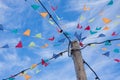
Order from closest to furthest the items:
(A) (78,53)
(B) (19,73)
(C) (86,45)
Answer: (A) (78,53), (C) (86,45), (B) (19,73)

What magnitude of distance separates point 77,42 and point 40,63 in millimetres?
2231

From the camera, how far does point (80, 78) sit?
6.55 meters

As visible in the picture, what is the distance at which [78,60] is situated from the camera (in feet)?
22.6

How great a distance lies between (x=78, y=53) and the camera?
7070mm

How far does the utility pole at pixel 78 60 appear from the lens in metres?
6.62

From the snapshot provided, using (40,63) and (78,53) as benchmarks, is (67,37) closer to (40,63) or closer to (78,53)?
(78,53)

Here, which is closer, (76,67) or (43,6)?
(76,67)

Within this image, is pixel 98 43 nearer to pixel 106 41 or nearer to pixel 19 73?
pixel 106 41

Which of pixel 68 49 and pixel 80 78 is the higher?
pixel 68 49

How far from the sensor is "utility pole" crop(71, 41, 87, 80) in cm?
662

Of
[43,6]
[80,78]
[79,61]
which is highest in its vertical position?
[43,6]

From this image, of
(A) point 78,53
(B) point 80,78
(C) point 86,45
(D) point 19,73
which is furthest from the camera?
(D) point 19,73

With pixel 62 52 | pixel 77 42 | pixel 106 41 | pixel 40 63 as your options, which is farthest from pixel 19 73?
pixel 106 41

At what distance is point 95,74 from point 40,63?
6.41 ft
